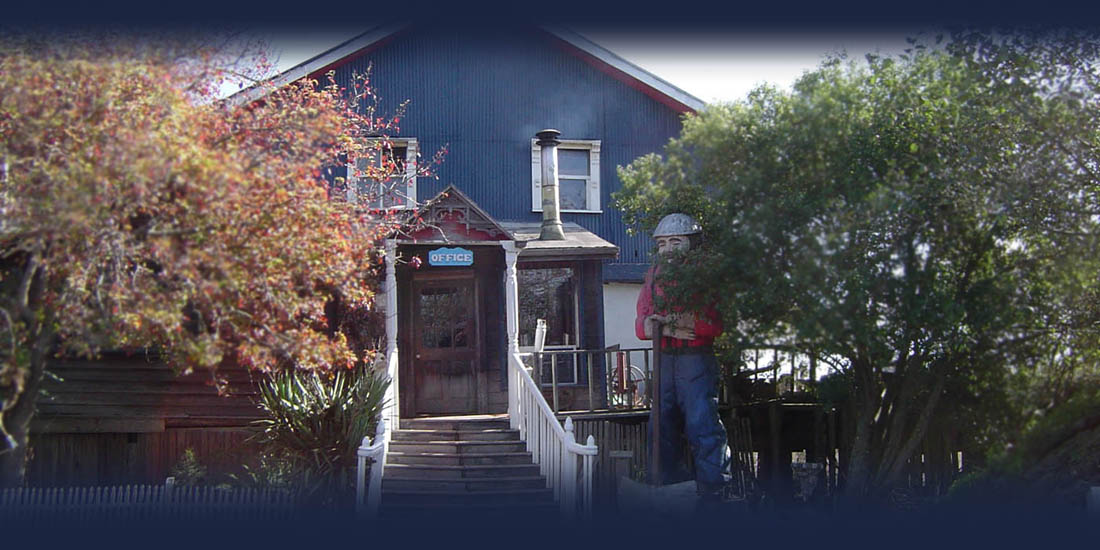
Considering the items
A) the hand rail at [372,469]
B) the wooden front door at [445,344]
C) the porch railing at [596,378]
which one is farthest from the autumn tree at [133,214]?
the wooden front door at [445,344]

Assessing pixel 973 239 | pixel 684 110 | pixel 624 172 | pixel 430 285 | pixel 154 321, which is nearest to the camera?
pixel 154 321

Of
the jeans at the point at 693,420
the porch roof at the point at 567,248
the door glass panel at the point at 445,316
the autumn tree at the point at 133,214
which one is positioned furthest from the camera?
the door glass panel at the point at 445,316

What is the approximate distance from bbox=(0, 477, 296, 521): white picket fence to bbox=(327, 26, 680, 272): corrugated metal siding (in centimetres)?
815

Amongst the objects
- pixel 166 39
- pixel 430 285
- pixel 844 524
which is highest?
pixel 166 39

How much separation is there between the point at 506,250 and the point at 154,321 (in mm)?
5956

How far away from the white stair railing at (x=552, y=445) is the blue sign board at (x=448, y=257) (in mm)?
1515

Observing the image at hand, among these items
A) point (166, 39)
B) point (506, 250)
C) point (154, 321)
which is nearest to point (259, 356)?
point (154, 321)

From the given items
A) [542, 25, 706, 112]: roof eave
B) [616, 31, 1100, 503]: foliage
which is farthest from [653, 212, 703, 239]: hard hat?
[542, 25, 706, 112]: roof eave

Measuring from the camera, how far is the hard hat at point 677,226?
11.0 meters

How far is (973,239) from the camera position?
9766mm

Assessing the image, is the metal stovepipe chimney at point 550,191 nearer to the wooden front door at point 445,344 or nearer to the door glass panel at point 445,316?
the wooden front door at point 445,344

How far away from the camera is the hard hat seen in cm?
1098

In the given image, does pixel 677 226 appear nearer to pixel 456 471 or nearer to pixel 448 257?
pixel 448 257

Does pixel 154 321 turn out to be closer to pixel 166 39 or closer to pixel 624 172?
pixel 166 39
